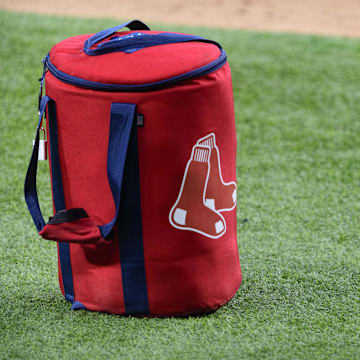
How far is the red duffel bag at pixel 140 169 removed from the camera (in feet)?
6.21

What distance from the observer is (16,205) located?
10.3 ft

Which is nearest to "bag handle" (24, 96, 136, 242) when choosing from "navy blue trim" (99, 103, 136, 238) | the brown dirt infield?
"navy blue trim" (99, 103, 136, 238)

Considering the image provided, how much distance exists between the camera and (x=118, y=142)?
1900 mm

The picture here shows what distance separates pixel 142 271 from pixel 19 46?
314 centimetres

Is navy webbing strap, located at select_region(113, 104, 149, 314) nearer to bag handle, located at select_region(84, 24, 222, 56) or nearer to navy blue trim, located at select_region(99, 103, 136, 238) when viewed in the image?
navy blue trim, located at select_region(99, 103, 136, 238)

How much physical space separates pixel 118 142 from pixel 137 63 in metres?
0.25

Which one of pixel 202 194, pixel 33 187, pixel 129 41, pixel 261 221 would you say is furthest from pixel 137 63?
pixel 261 221

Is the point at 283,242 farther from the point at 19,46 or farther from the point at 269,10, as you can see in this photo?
the point at 269,10

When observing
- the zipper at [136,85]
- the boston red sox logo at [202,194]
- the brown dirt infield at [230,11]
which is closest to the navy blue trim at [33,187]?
the zipper at [136,85]

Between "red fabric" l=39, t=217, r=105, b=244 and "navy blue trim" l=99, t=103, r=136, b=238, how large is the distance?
0.25 feet

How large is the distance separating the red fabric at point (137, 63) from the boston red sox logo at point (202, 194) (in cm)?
24

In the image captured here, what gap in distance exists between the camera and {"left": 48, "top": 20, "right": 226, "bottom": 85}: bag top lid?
187 centimetres

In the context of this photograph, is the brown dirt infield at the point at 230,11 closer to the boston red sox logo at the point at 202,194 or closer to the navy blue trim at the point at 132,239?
the boston red sox logo at the point at 202,194

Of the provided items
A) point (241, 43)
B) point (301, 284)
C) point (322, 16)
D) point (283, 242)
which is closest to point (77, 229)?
point (301, 284)
